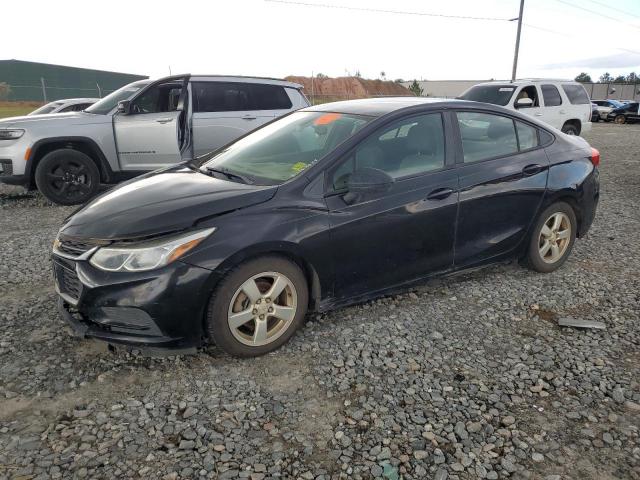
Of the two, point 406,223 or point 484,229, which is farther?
point 484,229

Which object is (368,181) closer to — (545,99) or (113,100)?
(113,100)

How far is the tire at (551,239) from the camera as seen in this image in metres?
4.31

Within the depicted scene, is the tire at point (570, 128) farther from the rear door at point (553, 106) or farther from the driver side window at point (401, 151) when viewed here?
the driver side window at point (401, 151)

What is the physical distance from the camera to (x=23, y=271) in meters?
4.55

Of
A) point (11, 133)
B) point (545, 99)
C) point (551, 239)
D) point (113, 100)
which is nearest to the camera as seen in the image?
point (551, 239)

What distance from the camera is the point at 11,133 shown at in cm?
680

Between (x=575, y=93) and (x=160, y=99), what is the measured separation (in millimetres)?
10352

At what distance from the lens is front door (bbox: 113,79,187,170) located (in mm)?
7199

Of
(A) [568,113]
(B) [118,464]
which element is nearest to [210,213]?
(B) [118,464]

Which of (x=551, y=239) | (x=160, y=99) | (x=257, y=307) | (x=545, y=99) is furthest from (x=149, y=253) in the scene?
(x=545, y=99)

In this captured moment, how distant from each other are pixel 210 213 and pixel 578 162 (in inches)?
135

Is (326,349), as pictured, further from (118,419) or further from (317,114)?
(317,114)

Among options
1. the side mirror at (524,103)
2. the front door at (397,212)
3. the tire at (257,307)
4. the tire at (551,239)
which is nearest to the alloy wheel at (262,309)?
the tire at (257,307)

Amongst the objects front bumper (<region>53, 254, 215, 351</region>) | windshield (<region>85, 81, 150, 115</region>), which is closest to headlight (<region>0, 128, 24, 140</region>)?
windshield (<region>85, 81, 150, 115</region>)
